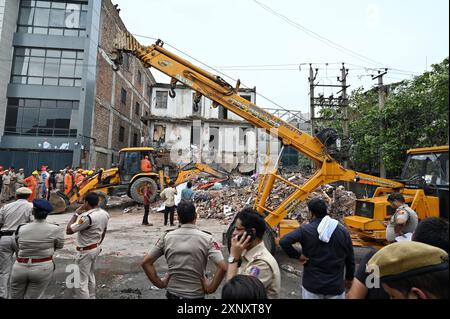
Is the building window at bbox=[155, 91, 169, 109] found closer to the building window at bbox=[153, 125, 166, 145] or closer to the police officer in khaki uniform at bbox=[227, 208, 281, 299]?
the building window at bbox=[153, 125, 166, 145]

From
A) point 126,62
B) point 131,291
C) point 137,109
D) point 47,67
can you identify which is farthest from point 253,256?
point 137,109

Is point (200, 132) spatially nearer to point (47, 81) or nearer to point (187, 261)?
point (47, 81)

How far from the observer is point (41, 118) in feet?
53.1

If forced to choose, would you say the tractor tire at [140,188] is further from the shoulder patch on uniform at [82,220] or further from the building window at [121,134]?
the building window at [121,134]

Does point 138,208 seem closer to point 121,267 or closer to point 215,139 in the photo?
point 121,267

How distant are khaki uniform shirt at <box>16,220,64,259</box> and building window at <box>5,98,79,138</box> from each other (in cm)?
1514

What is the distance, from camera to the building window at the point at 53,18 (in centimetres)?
1655

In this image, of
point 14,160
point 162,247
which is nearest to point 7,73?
point 14,160

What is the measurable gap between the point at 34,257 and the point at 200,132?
1906 cm

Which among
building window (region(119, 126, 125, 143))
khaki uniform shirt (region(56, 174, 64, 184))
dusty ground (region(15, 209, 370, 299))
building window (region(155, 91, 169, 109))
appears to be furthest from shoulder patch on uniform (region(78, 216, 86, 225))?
building window (region(119, 126, 125, 143))

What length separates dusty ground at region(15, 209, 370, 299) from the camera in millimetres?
4020

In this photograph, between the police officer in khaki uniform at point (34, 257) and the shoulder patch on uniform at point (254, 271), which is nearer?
the shoulder patch on uniform at point (254, 271)

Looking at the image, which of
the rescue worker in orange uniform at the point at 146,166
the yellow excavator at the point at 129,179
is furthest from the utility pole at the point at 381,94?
the rescue worker in orange uniform at the point at 146,166

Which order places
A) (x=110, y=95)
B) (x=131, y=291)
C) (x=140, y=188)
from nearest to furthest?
(x=131, y=291), (x=140, y=188), (x=110, y=95)
